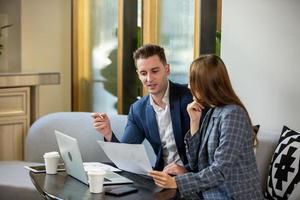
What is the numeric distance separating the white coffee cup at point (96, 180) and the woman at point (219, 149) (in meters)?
0.21

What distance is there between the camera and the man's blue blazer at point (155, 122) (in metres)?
2.63

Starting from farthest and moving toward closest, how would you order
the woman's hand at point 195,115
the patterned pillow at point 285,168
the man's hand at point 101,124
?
1. the man's hand at point 101,124
2. the patterned pillow at point 285,168
3. the woman's hand at point 195,115

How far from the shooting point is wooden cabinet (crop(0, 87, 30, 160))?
3957mm

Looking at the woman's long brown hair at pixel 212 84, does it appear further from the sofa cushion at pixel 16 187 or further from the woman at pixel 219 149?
the sofa cushion at pixel 16 187

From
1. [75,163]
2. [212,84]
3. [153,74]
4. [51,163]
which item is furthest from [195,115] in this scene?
[51,163]

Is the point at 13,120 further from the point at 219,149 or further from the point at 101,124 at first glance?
the point at 219,149

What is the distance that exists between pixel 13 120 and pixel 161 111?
68.2 inches

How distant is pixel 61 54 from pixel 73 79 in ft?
0.87

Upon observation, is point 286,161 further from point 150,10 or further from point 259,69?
point 150,10

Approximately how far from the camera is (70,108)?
5016 millimetres

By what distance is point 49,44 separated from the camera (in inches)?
189

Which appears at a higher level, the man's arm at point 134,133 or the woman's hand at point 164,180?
the man's arm at point 134,133

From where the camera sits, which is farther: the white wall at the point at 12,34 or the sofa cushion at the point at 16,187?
the white wall at the point at 12,34

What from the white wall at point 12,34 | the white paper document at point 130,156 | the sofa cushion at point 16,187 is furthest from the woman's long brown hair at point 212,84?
the white wall at point 12,34
